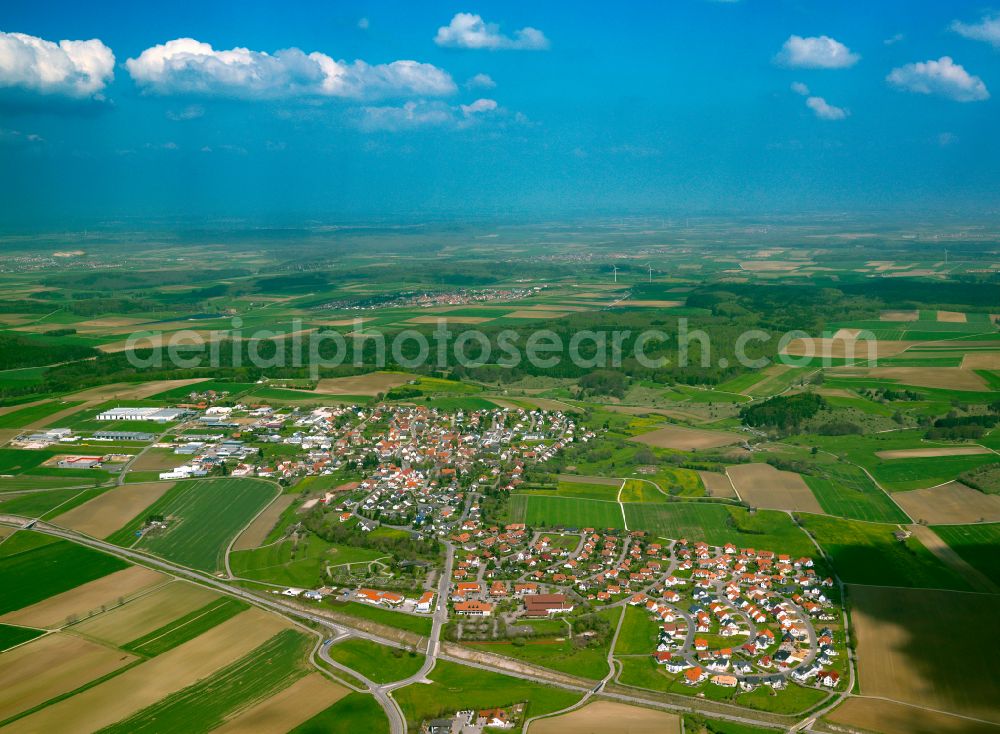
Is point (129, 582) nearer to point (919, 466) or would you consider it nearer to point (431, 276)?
point (919, 466)

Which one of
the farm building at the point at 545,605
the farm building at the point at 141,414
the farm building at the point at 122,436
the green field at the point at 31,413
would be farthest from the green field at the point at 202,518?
the green field at the point at 31,413

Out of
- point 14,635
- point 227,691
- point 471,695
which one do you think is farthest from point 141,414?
point 471,695

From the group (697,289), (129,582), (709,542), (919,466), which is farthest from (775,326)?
(129,582)

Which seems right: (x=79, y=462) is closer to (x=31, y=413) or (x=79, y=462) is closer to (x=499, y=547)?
(x=31, y=413)

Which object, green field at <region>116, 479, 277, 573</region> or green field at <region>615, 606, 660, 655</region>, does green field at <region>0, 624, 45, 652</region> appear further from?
green field at <region>615, 606, 660, 655</region>

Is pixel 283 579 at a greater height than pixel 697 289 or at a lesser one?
lesser

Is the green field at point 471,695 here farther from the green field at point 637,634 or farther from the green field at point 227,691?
the green field at point 227,691
